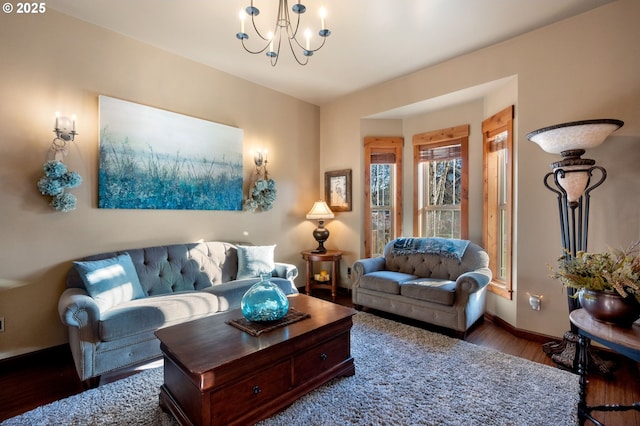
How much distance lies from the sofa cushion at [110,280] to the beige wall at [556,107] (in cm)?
373

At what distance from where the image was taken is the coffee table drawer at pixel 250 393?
5.05ft

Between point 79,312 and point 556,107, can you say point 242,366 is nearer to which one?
point 79,312

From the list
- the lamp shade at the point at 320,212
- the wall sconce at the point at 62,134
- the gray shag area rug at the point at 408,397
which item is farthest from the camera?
the lamp shade at the point at 320,212

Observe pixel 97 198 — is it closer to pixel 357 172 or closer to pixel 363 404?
pixel 363 404

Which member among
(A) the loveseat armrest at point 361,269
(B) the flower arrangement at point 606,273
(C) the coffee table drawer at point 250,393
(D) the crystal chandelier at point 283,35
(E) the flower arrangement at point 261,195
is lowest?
(C) the coffee table drawer at point 250,393

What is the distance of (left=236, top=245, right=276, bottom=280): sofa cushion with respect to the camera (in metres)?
3.44

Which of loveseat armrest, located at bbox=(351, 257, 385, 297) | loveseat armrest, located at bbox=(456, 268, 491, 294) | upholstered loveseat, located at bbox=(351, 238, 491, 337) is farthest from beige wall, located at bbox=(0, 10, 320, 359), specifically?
loveseat armrest, located at bbox=(456, 268, 491, 294)

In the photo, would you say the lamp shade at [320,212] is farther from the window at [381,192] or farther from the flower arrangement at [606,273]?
the flower arrangement at [606,273]

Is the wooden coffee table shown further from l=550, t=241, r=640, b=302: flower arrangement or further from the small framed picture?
the small framed picture

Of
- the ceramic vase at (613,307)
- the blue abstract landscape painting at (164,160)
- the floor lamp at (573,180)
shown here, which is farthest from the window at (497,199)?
the blue abstract landscape painting at (164,160)

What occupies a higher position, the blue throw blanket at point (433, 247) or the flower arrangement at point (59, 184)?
the flower arrangement at point (59, 184)

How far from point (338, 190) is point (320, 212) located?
54 centimetres

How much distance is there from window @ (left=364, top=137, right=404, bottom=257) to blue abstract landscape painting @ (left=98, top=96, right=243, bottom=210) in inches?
75.9

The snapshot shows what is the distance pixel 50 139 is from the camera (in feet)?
8.46
